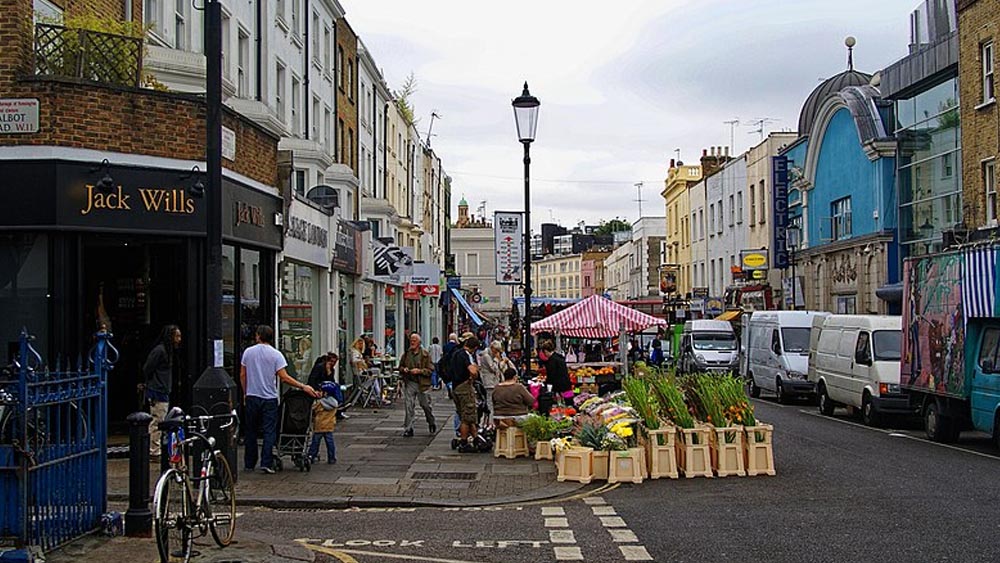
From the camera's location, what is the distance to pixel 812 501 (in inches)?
468

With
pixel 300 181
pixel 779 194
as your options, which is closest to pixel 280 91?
pixel 300 181

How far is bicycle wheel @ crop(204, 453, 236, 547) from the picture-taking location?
343 inches

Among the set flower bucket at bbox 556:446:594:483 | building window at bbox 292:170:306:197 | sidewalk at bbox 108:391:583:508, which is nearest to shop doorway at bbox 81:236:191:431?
sidewalk at bbox 108:391:583:508

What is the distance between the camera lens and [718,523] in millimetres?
10547

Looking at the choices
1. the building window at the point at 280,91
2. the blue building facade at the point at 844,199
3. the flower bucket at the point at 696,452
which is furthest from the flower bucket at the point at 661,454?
the blue building facade at the point at 844,199

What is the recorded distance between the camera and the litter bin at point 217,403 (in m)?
11.9

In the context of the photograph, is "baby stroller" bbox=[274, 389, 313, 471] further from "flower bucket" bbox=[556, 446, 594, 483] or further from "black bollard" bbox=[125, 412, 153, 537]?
"black bollard" bbox=[125, 412, 153, 537]

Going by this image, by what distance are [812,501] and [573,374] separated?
12305 millimetres

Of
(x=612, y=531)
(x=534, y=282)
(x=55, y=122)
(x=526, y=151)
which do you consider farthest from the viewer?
(x=534, y=282)

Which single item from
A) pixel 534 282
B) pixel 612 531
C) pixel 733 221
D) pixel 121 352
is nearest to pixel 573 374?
pixel 121 352

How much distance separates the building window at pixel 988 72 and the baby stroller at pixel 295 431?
21856 millimetres

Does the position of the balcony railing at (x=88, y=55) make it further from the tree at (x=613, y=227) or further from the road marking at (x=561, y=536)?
the tree at (x=613, y=227)

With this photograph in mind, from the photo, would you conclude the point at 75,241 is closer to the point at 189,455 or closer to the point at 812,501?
the point at 189,455

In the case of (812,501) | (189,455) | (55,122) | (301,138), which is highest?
(301,138)
